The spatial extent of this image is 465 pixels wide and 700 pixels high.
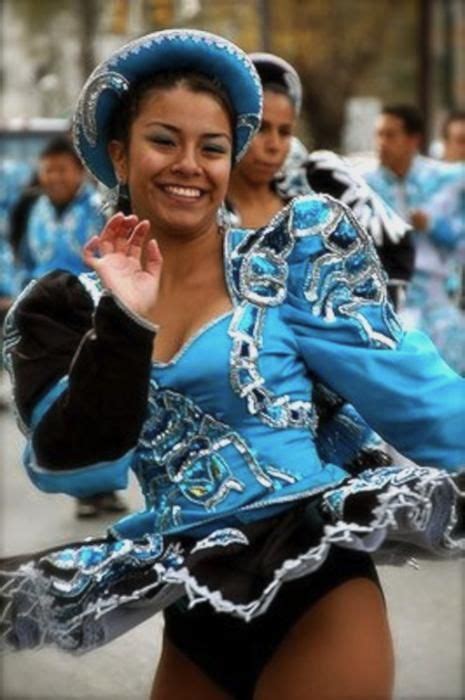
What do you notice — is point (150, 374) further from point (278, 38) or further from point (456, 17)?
point (278, 38)

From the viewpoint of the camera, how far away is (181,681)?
3.57m

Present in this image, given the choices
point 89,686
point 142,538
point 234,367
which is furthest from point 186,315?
point 89,686

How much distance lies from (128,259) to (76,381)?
24 centimetres

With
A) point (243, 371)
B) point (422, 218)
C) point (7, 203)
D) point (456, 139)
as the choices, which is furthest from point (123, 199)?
point (7, 203)

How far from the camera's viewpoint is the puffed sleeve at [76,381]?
3316 mm

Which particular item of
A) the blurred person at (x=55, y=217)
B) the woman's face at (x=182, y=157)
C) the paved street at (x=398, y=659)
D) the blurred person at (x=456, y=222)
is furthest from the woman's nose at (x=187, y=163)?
the blurred person at (x=55, y=217)

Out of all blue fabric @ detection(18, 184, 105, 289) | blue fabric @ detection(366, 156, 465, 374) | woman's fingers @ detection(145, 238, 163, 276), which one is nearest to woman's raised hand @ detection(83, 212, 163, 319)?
woman's fingers @ detection(145, 238, 163, 276)

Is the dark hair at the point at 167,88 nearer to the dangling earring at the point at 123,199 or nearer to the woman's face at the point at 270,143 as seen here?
the dangling earring at the point at 123,199

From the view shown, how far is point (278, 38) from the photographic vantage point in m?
28.4

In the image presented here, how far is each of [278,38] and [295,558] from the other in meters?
25.5

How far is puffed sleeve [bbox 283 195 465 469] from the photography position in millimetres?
3484

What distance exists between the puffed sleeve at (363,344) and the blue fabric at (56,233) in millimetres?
6544

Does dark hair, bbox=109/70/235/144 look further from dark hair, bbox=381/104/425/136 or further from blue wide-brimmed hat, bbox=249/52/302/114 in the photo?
dark hair, bbox=381/104/425/136

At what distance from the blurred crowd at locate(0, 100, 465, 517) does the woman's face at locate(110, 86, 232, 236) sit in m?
2.41
